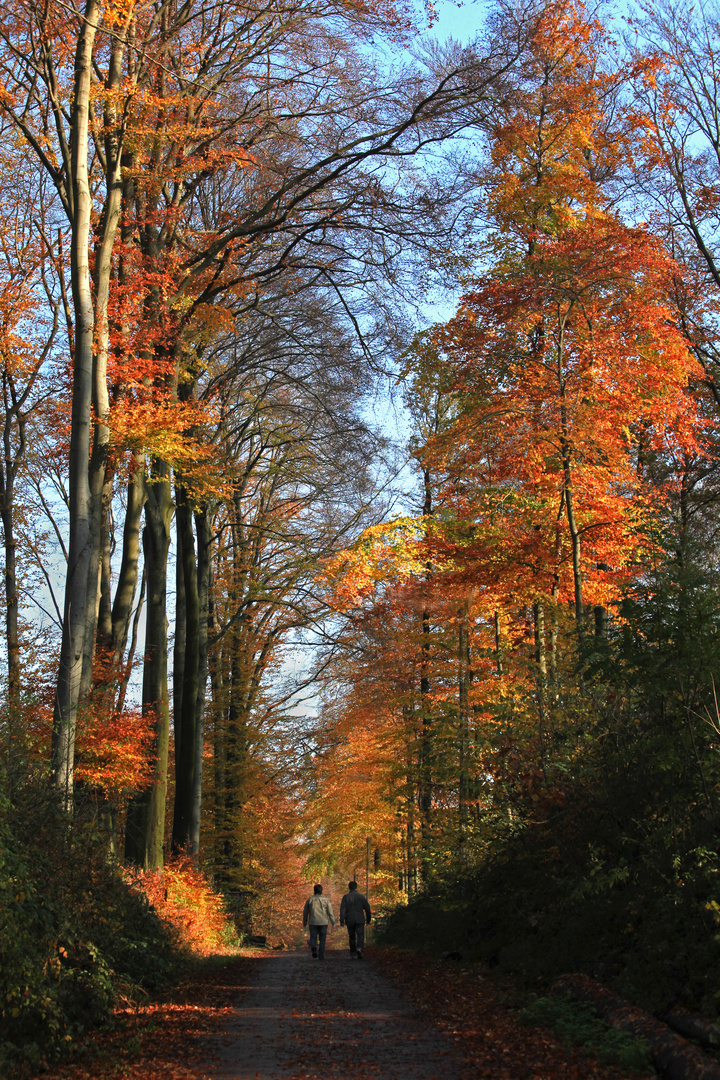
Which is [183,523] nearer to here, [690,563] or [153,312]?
[153,312]

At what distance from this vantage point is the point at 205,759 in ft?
91.2

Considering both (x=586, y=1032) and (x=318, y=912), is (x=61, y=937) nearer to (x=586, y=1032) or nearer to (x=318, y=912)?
(x=586, y=1032)

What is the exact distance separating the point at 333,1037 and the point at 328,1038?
0.05 meters

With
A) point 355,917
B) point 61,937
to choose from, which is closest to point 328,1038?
point 61,937

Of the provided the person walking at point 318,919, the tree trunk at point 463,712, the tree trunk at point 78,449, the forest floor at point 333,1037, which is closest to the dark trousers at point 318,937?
the person walking at point 318,919

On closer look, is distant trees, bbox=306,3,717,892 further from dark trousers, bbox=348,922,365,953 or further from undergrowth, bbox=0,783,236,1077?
undergrowth, bbox=0,783,236,1077

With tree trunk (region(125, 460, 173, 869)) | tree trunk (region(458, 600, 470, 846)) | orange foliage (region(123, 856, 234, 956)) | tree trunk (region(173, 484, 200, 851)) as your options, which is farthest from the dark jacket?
tree trunk (region(173, 484, 200, 851))

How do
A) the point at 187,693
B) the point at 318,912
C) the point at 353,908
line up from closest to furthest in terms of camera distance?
the point at 353,908, the point at 318,912, the point at 187,693

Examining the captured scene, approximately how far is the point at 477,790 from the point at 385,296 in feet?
31.7

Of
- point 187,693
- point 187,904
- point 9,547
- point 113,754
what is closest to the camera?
point 113,754

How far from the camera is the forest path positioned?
6.18 metres

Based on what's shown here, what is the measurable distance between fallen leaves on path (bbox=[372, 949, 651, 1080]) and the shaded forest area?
0.74 m

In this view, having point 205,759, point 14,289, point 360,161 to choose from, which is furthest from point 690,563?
point 205,759

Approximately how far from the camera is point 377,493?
24.4m
